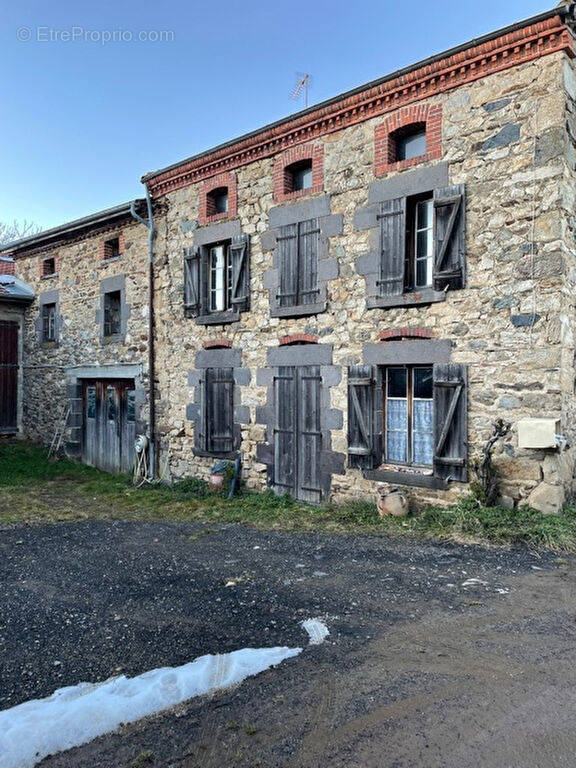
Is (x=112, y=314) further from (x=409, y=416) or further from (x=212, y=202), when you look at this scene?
(x=409, y=416)

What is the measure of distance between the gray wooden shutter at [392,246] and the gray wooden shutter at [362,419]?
4.08 ft

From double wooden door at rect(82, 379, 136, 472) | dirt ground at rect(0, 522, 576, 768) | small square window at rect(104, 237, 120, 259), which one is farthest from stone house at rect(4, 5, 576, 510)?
dirt ground at rect(0, 522, 576, 768)

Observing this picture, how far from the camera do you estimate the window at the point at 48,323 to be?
1470 cm

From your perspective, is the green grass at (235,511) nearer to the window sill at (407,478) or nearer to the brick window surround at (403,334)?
the window sill at (407,478)

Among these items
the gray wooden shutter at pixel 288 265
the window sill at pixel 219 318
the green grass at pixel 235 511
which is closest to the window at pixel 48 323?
the green grass at pixel 235 511

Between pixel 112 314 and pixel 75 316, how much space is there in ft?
4.42

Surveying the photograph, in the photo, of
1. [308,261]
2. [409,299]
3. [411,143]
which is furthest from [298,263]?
[411,143]

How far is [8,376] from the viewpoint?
1538 cm

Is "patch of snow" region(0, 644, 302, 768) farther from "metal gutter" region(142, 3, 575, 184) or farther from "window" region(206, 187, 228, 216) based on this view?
"window" region(206, 187, 228, 216)

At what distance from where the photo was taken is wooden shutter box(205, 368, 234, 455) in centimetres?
1020

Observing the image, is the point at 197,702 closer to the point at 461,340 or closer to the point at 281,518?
the point at 281,518

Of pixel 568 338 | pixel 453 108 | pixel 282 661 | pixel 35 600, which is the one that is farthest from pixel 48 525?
pixel 453 108

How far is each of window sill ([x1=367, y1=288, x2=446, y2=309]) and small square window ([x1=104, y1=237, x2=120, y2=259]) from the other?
715 cm

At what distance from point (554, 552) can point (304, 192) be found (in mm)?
6454
